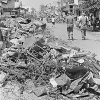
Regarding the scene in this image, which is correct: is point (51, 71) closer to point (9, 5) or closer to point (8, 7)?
point (8, 7)

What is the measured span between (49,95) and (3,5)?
45.1m

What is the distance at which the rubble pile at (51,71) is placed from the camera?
5.44 meters

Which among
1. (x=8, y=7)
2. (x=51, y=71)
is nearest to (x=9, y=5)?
(x=8, y=7)

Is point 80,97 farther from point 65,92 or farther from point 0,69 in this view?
point 0,69

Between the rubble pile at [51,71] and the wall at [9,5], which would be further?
the wall at [9,5]

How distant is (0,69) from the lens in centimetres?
664

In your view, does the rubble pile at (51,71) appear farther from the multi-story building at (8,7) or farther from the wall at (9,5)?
the wall at (9,5)

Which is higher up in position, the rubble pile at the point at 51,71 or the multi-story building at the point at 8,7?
the multi-story building at the point at 8,7

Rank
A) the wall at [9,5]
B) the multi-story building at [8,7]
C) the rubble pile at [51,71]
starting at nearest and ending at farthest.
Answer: the rubble pile at [51,71], the multi-story building at [8,7], the wall at [9,5]

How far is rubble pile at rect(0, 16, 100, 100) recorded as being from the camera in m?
5.44

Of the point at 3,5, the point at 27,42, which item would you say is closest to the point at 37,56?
the point at 27,42

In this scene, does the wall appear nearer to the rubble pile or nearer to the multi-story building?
the multi-story building

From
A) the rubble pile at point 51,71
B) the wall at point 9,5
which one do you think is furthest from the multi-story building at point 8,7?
the rubble pile at point 51,71

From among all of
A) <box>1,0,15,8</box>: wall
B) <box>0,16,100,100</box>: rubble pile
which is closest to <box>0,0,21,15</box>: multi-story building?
<box>1,0,15,8</box>: wall
